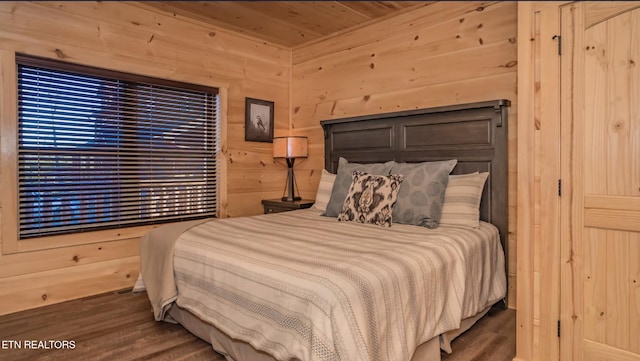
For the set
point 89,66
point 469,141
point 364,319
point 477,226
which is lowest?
point 364,319

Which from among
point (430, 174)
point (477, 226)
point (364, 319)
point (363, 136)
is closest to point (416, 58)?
point (363, 136)

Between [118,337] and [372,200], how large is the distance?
5.96 ft

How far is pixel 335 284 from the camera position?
148cm

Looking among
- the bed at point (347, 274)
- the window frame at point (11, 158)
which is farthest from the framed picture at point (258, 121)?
the window frame at point (11, 158)

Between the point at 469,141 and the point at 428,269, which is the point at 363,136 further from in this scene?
the point at 428,269

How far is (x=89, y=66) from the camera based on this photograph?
3039mm

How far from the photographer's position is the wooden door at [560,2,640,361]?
1.66 m

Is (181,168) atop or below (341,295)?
atop

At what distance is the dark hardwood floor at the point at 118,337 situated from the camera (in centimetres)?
209

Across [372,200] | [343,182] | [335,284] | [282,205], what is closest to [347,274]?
[335,284]

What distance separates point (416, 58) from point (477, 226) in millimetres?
1624

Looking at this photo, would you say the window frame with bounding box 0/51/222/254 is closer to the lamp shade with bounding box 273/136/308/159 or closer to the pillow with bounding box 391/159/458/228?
the lamp shade with bounding box 273/136/308/159

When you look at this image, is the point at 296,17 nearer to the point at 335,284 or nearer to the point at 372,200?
the point at 372,200

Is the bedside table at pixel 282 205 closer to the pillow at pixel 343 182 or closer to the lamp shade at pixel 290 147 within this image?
the lamp shade at pixel 290 147
